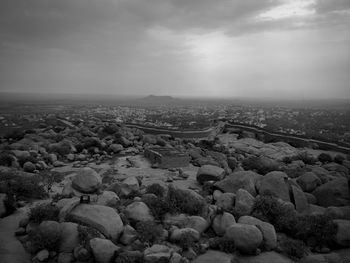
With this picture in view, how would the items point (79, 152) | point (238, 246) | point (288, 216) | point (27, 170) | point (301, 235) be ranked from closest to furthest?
point (238, 246) → point (301, 235) → point (288, 216) → point (27, 170) → point (79, 152)

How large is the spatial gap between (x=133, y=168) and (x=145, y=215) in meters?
6.81

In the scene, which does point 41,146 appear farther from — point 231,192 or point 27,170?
point 231,192

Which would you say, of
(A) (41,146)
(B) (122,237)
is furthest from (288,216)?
(A) (41,146)

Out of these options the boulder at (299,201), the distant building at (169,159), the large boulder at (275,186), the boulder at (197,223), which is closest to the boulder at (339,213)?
the boulder at (299,201)

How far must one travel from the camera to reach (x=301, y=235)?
6.94m

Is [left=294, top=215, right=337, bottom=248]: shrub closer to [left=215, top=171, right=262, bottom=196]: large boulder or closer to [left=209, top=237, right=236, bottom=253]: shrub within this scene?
[left=209, top=237, right=236, bottom=253]: shrub

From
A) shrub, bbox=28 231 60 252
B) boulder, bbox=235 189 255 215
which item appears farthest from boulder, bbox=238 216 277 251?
shrub, bbox=28 231 60 252

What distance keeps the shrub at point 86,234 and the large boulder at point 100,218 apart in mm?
171

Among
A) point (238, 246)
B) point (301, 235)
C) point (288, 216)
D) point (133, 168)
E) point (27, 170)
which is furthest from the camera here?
point (133, 168)

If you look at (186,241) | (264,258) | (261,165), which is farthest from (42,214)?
(261,165)

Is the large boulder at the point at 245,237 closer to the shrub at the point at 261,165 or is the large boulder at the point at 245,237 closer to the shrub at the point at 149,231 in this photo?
the shrub at the point at 149,231

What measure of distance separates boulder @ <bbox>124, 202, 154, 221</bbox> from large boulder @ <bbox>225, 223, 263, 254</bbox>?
209 cm

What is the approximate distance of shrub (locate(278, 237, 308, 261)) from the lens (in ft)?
20.3

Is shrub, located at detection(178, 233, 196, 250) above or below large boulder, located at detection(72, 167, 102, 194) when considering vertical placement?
below
